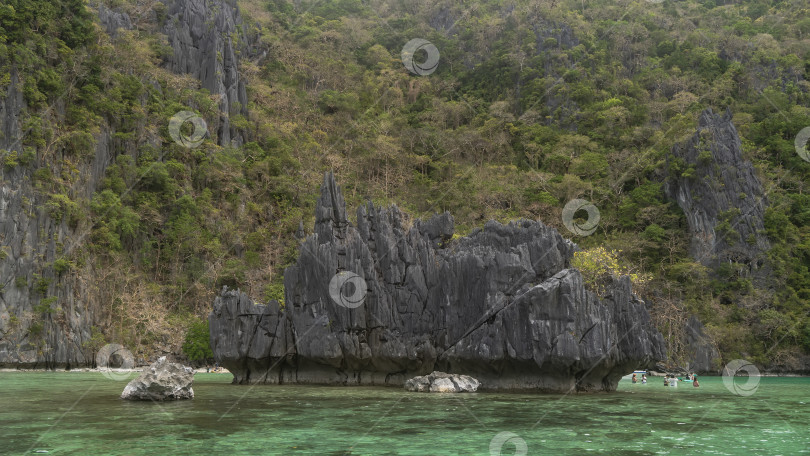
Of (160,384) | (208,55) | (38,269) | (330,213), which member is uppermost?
(208,55)

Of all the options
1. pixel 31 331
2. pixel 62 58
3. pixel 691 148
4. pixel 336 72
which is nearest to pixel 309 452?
pixel 31 331

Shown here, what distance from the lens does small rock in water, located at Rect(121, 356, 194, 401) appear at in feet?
73.2

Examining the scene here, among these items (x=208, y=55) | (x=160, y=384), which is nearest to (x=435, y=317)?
(x=160, y=384)

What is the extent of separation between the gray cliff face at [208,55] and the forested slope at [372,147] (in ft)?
0.83

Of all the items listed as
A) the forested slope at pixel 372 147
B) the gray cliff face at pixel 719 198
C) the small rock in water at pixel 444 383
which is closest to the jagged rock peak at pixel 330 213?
the small rock in water at pixel 444 383

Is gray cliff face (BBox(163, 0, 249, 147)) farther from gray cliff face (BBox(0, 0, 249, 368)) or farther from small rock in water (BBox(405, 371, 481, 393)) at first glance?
small rock in water (BBox(405, 371, 481, 393))

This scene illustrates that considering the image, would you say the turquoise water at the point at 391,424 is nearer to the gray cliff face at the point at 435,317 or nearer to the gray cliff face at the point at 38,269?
the gray cliff face at the point at 435,317

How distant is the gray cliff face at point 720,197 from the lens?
53.7 metres

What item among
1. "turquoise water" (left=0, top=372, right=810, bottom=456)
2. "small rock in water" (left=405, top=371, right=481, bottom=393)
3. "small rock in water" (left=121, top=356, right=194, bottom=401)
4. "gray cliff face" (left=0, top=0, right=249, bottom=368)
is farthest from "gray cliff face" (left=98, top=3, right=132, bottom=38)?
"small rock in water" (left=405, top=371, right=481, bottom=393)

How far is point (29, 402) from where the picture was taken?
21.0 metres

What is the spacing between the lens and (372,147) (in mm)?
69812

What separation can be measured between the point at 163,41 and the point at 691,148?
2127 inches

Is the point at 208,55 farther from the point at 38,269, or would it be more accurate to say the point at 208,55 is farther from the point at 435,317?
the point at 435,317

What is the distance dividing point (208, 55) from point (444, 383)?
175ft
